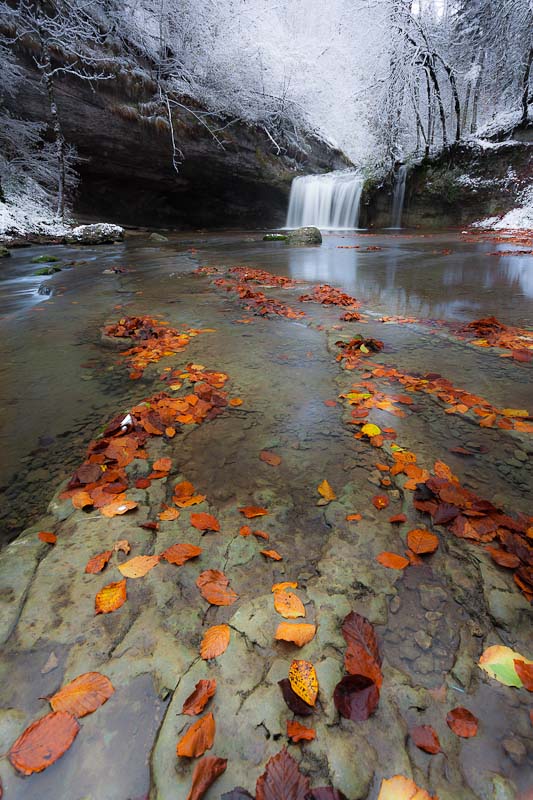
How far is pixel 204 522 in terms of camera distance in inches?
60.2

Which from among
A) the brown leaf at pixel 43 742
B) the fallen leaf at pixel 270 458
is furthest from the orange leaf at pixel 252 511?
the brown leaf at pixel 43 742

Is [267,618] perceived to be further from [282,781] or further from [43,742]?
[43,742]

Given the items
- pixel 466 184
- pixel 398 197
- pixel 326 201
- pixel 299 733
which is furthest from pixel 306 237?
pixel 299 733

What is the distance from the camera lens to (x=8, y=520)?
1663 mm

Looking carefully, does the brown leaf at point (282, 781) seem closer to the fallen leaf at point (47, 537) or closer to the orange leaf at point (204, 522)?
the orange leaf at point (204, 522)

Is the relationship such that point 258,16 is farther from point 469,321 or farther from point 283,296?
point 469,321

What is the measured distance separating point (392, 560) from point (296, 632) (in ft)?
1.45

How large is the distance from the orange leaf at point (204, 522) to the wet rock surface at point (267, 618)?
0.12 feet

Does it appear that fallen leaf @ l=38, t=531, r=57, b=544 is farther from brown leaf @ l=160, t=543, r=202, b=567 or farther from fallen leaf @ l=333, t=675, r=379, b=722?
fallen leaf @ l=333, t=675, r=379, b=722

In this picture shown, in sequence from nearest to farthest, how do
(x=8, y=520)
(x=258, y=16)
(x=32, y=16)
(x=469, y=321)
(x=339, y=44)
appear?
1. (x=8, y=520)
2. (x=469, y=321)
3. (x=32, y=16)
4. (x=258, y=16)
5. (x=339, y=44)

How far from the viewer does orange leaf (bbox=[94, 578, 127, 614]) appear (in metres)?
1.19

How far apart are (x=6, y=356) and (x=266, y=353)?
2434 mm

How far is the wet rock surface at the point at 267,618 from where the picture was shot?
2.80 feet

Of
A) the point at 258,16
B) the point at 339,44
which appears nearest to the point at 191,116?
the point at 258,16
